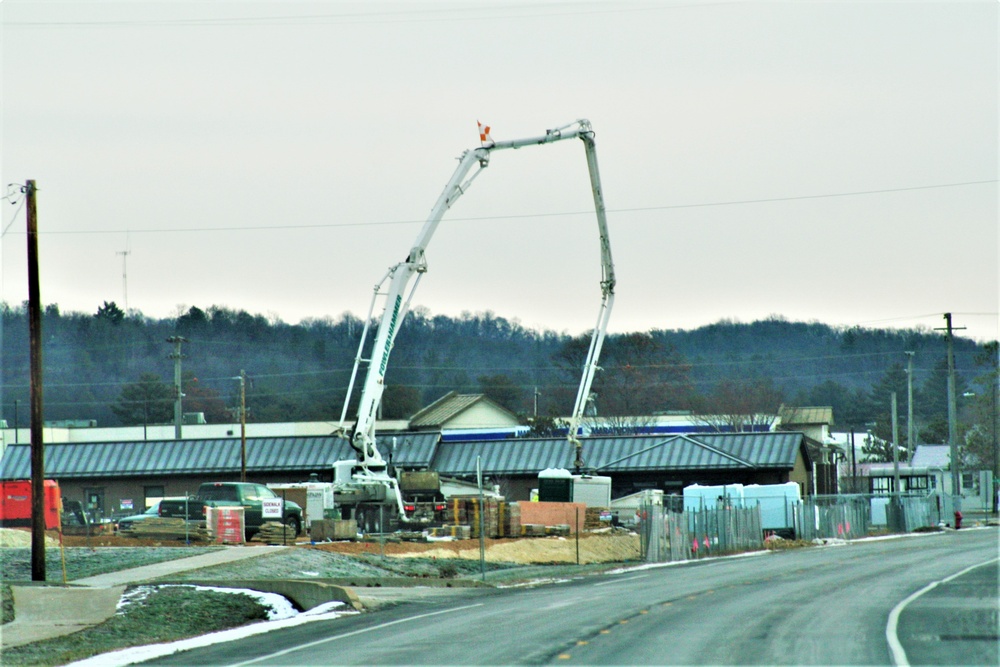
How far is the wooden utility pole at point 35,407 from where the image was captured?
987 inches

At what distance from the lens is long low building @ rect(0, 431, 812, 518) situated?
64688 mm

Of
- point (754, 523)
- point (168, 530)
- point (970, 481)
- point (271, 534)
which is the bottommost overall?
point (970, 481)

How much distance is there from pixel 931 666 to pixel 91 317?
145 m

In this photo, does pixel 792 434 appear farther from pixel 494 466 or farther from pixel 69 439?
pixel 69 439

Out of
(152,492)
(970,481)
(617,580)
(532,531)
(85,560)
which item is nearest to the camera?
(85,560)

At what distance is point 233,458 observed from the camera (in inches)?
2618

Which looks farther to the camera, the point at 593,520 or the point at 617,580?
the point at 593,520

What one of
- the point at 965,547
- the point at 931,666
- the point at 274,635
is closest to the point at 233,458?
the point at 965,547

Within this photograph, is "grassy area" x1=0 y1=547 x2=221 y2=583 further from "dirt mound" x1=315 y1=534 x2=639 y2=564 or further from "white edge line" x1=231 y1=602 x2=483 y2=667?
"white edge line" x1=231 y1=602 x2=483 y2=667

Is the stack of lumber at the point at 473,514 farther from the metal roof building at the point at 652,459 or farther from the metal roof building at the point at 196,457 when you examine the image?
the metal roof building at the point at 196,457

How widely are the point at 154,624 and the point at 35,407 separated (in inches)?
270

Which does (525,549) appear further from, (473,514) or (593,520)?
(593,520)

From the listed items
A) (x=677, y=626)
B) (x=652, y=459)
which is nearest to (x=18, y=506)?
(x=652, y=459)

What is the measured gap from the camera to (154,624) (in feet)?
68.5
